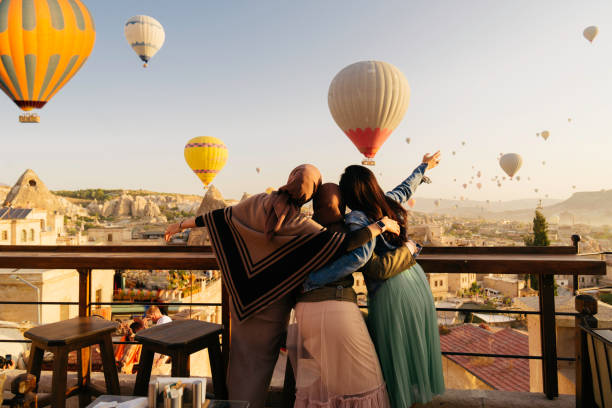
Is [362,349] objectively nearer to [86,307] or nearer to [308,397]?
[308,397]

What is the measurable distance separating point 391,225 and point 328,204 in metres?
0.28

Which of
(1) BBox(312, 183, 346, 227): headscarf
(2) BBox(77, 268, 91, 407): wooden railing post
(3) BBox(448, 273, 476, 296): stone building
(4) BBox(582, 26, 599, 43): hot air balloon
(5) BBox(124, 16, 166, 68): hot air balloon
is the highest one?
(4) BBox(582, 26, 599, 43): hot air balloon

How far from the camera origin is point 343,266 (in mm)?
1631

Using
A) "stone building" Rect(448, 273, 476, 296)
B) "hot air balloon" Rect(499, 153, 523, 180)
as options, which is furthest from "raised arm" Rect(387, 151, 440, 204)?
"stone building" Rect(448, 273, 476, 296)

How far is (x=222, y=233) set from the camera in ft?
5.94

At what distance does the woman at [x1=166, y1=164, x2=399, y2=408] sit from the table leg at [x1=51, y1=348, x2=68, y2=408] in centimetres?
70

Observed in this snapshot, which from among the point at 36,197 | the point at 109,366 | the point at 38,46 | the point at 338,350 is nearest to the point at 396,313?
the point at 338,350

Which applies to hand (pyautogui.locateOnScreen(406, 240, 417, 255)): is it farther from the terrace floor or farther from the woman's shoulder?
the terrace floor

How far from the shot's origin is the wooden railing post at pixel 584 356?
1.81 m

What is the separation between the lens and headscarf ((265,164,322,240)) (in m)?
1.68

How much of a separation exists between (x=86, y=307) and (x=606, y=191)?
180 metres

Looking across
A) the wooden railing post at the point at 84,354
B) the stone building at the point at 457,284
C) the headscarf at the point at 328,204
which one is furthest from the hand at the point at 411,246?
the stone building at the point at 457,284

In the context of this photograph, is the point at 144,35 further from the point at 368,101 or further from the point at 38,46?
the point at 368,101

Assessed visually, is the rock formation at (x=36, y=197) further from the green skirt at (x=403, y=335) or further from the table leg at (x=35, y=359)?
the green skirt at (x=403, y=335)
